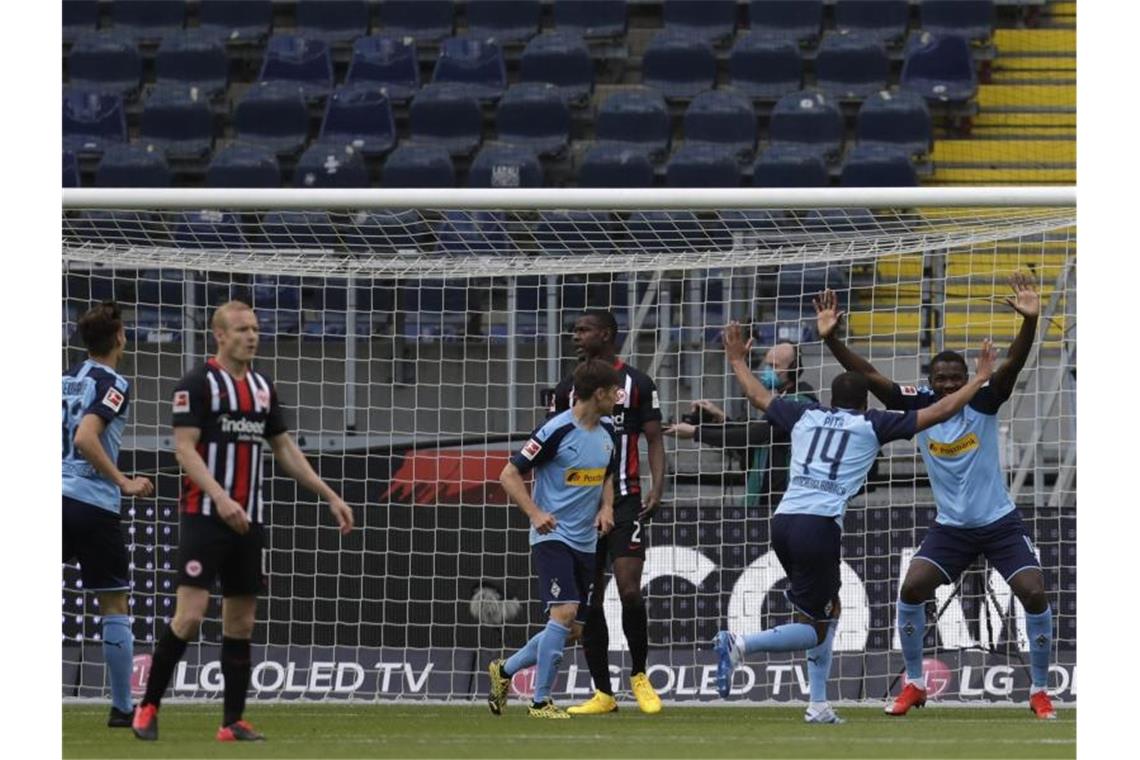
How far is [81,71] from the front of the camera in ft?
61.4

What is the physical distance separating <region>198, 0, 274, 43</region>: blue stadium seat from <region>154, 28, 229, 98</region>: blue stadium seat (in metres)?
0.45

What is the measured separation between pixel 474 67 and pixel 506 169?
2.08m

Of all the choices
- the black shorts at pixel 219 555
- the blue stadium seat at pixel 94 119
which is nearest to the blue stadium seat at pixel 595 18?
the blue stadium seat at pixel 94 119

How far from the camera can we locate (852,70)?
58.1 ft

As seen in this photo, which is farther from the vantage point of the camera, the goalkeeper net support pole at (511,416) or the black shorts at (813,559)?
the goalkeeper net support pole at (511,416)

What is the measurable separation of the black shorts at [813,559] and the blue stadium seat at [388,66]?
1019cm

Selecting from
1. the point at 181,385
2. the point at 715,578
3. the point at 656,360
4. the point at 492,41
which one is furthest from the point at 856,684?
the point at 492,41

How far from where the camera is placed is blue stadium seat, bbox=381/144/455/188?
16562mm

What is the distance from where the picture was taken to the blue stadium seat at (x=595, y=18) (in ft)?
60.3

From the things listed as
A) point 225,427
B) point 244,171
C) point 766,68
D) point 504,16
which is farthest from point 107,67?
point 225,427

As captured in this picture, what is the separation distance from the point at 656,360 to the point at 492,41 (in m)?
7.20

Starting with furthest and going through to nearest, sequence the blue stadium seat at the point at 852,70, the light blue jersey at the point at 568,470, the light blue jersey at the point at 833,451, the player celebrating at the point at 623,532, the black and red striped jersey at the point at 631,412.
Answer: the blue stadium seat at the point at 852,70 → the black and red striped jersey at the point at 631,412 → the player celebrating at the point at 623,532 → the light blue jersey at the point at 568,470 → the light blue jersey at the point at 833,451

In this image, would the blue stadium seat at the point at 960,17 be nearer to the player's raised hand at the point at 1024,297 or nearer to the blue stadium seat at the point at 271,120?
the blue stadium seat at the point at 271,120

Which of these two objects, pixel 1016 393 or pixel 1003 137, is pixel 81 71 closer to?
pixel 1003 137
